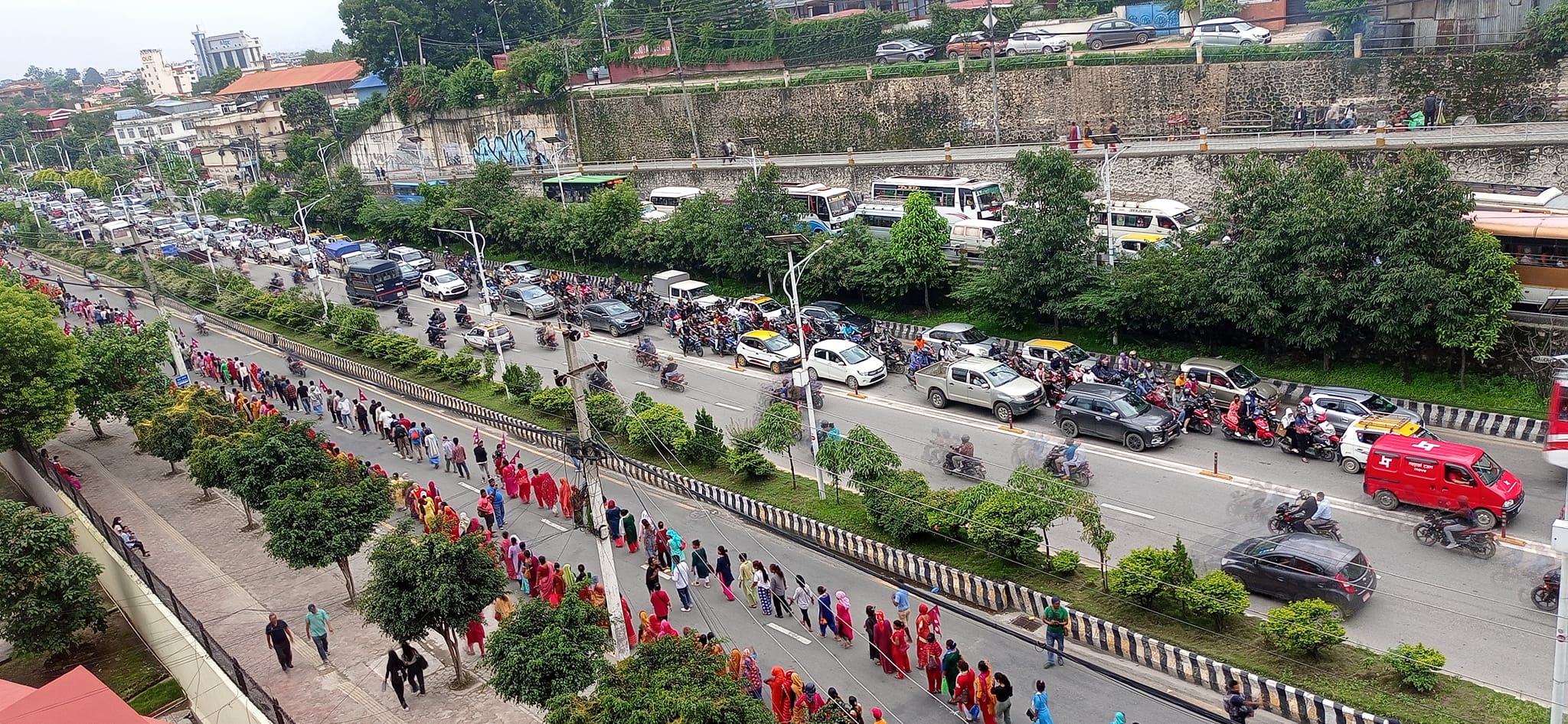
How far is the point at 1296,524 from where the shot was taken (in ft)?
57.3

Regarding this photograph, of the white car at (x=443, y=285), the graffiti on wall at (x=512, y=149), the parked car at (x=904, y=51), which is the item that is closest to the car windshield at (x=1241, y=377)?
A: the parked car at (x=904, y=51)

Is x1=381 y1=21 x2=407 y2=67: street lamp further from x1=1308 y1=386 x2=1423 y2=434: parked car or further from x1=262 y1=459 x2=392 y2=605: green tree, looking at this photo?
x1=1308 y1=386 x2=1423 y2=434: parked car

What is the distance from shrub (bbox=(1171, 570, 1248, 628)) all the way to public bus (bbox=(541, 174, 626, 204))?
38.7 m

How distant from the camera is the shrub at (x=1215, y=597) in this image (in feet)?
48.0

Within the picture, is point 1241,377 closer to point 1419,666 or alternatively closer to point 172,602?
point 1419,666

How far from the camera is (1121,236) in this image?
101 ft

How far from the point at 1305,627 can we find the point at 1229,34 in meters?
31.2

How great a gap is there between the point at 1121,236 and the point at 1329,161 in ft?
23.1

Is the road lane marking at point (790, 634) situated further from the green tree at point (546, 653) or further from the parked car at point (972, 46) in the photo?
the parked car at point (972, 46)

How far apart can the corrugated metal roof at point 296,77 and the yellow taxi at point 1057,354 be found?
264 ft

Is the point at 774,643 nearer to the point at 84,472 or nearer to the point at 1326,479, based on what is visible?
the point at 1326,479

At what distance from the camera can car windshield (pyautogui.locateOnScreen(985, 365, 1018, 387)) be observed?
25.2m

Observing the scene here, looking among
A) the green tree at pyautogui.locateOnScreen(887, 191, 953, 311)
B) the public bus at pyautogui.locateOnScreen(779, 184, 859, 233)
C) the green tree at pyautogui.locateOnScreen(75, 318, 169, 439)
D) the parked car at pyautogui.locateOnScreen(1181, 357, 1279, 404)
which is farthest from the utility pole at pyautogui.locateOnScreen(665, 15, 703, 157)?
the parked car at pyautogui.locateOnScreen(1181, 357, 1279, 404)

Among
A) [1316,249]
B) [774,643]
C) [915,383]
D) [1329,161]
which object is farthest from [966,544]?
[1329,161]
